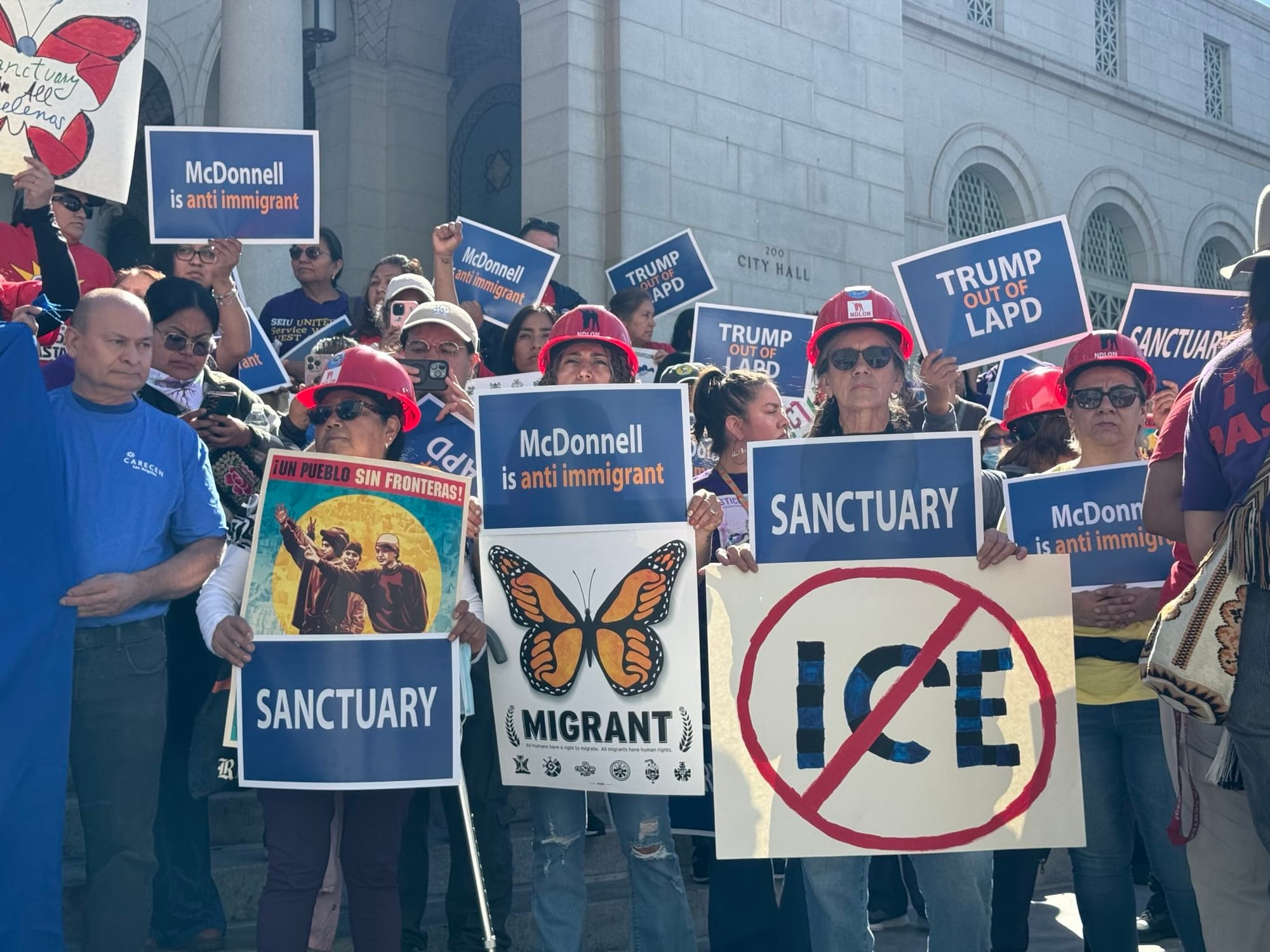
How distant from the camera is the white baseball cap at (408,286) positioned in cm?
701

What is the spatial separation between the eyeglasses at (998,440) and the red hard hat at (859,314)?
2.87 metres

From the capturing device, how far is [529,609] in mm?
4582

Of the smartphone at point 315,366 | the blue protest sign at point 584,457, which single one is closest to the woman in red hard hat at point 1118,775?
the blue protest sign at point 584,457

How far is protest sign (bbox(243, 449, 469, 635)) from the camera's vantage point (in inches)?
172

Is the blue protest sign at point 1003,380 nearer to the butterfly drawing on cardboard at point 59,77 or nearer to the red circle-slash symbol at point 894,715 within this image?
the red circle-slash symbol at point 894,715

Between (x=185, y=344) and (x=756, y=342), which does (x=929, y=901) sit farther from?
(x=756, y=342)

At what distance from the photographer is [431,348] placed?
6.04m

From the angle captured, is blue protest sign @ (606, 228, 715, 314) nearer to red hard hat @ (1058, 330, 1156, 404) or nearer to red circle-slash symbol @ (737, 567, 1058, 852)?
red hard hat @ (1058, 330, 1156, 404)

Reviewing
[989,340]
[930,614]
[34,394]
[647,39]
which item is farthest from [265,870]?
[647,39]

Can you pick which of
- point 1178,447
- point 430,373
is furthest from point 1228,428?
point 430,373

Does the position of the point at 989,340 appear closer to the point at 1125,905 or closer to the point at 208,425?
the point at 1125,905

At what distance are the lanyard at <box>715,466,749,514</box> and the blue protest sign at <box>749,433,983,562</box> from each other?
829 mm

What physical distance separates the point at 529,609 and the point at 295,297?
4.35m

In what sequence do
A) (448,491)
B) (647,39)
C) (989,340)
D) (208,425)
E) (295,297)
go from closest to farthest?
1. (448,491)
2. (208,425)
3. (989,340)
4. (295,297)
5. (647,39)
